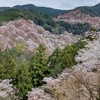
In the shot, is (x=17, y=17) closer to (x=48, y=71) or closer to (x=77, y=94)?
(x=48, y=71)

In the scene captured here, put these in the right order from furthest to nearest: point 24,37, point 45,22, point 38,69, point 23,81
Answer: point 45,22
point 24,37
point 38,69
point 23,81

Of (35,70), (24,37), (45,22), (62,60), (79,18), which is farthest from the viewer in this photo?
(79,18)

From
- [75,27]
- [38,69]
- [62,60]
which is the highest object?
[62,60]

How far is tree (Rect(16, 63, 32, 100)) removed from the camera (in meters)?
26.2

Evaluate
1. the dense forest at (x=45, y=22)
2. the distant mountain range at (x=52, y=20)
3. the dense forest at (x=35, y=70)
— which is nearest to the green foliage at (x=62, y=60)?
the dense forest at (x=35, y=70)

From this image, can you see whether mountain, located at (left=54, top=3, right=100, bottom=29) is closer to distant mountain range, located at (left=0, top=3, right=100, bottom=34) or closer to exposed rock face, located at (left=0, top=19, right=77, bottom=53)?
distant mountain range, located at (left=0, top=3, right=100, bottom=34)

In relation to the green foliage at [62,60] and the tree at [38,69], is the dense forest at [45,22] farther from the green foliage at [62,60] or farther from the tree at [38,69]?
the tree at [38,69]

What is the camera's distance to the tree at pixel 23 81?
2619 cm

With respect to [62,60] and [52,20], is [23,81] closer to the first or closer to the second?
[62,60]

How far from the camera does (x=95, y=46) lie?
1526 cm

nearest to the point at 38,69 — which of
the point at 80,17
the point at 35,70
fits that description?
the point at 35,70

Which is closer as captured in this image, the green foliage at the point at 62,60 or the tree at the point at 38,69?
the green foliage at the point at 62,60

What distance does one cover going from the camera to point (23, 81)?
26719 mm

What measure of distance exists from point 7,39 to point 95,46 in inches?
2782
